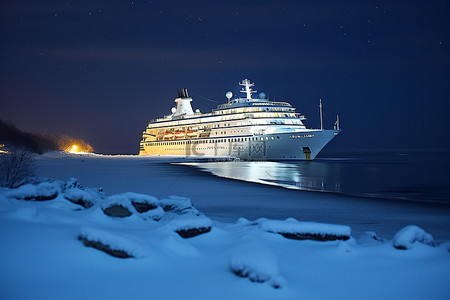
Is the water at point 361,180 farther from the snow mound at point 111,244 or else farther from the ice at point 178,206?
the snow mound at point 111,244

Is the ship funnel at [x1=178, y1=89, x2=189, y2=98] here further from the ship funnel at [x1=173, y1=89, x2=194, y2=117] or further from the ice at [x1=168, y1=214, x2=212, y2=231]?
the ice at [x1=168, y1=214, x2=212, y2=231]

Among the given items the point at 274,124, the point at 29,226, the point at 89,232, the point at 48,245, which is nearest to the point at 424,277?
the point at 89,232

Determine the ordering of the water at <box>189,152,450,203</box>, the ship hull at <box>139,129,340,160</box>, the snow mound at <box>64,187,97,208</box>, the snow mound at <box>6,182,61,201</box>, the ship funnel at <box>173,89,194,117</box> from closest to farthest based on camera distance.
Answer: the snow mound at <box>6,182,61,201</box>, the snow mound at <box>64,187,97,208</box>, the water at <box>189,152,450,203</box>, the ship hull at <box>139,129,340,160</box>, the ship funnel at <box>173,89,194,117</box>

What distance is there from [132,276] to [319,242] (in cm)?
283

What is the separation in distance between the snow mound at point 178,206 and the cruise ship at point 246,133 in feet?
192

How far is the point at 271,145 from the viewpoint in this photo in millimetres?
69875

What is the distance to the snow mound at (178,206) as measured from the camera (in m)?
8.77

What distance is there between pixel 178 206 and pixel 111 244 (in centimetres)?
414

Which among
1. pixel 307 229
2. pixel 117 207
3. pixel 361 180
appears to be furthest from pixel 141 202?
pixel 361 180

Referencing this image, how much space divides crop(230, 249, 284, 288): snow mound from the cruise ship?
205ft

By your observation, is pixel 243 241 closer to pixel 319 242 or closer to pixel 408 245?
pixel 319 242

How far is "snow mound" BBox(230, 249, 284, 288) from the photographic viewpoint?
182 inches

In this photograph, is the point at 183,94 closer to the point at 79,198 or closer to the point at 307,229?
the point at 79,198

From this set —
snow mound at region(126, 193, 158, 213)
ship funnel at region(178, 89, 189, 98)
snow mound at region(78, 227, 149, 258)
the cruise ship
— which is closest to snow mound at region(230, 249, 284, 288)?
snow mound at region(78, 227, 149, 258)
